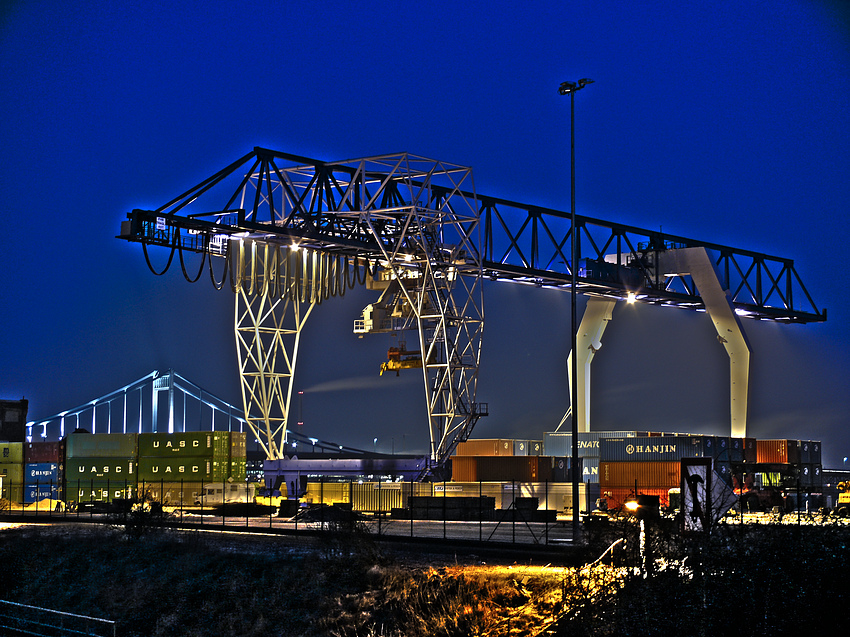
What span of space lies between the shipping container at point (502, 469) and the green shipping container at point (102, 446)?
78.2 ft

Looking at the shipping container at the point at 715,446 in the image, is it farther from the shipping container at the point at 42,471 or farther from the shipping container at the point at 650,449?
the shipping container at the point at 42,471

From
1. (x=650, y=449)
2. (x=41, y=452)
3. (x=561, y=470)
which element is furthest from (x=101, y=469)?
(x=650, y=449)

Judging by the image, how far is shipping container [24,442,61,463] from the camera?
279 ft

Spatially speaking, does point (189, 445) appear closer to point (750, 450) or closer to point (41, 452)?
point (41, 452)

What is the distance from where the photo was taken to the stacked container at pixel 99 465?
72.4m

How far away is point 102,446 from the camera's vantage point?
243 ft

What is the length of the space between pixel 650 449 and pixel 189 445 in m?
31.6

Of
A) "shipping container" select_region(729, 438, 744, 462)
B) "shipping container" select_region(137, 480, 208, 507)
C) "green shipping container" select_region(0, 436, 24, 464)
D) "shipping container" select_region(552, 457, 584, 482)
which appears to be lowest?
"shipping container" select_region(137, 480, 208, 507)

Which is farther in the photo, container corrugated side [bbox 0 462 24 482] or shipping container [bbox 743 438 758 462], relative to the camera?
container corrugated side [bbox 0 462 24 482]

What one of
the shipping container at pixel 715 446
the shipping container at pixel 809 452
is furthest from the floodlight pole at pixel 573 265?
the shipping container at pixel 809 452

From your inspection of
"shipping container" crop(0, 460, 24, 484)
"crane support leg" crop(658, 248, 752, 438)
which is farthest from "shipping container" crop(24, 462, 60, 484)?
"crane support leg" crop(658, 248, 752, 438)

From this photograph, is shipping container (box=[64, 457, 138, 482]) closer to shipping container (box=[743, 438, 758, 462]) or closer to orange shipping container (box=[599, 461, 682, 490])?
orange shipping container (box=[599, 461, 682, 490])

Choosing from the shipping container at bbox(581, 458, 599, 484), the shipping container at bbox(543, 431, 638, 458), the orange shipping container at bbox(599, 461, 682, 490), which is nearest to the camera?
the orange shipping container at bbox(599, 461, 682, 490)

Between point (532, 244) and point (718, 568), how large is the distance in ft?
170
